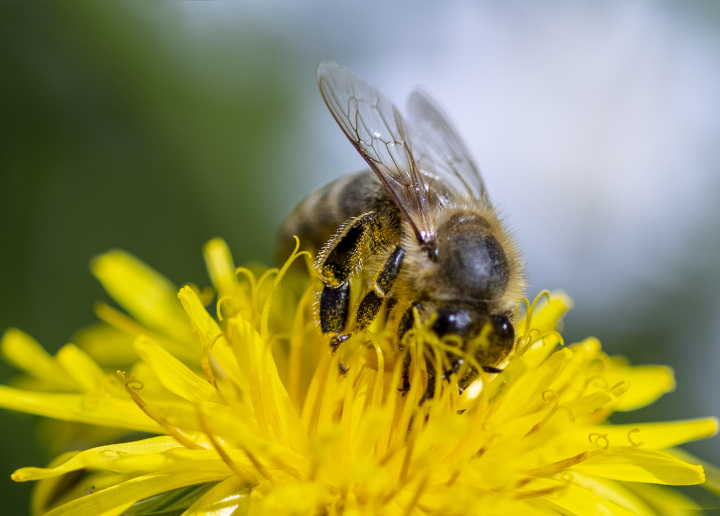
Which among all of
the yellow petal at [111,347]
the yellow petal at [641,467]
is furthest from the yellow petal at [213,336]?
the yellow petal at [111,347]

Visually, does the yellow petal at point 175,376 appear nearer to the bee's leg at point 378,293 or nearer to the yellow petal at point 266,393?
the yellow petal at point 266,393

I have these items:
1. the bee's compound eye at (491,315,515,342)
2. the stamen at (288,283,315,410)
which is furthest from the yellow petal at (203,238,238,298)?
the bee's compound eye at (491,315,515,342)

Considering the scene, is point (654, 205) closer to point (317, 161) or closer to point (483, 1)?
point (483, 1)

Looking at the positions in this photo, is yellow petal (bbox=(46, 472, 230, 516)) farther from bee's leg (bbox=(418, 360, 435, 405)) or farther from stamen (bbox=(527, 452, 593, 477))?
stamen (bbox=(527, 452, 593, 477))

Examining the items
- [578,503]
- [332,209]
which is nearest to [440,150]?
[332,209]

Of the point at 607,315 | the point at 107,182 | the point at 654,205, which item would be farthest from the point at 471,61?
the point at 107,182
